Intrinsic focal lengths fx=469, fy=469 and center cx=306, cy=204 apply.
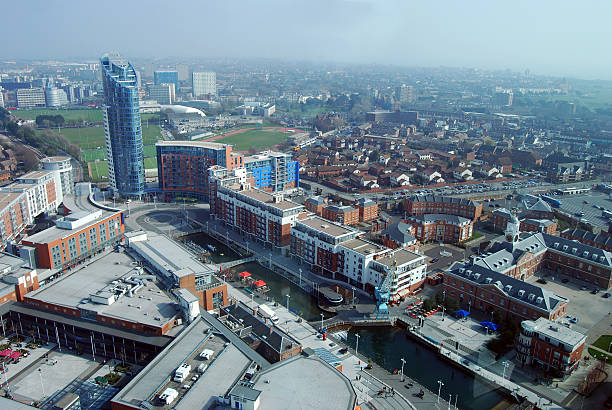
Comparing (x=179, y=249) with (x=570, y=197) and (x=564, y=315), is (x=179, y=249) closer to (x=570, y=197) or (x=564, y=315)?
(x=564, y=315)

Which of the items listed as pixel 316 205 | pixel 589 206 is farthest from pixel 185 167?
pixel 589 206

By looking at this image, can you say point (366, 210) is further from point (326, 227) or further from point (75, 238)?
point (75, 238)

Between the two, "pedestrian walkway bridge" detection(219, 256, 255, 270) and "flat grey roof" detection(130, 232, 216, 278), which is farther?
"pedestrian walkway bridge" detection(219, 256, 255, 270)

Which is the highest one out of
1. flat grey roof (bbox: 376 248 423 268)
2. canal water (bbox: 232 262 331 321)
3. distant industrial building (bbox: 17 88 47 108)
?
distant industrial building (bbox: 17 88 47 108)

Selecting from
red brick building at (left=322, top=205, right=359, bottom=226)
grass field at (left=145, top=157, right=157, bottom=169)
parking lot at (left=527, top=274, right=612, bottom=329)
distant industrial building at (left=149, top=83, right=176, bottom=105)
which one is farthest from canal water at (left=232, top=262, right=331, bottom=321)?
distant industrial building at (left=149, top=83, right=176, bottom=105)

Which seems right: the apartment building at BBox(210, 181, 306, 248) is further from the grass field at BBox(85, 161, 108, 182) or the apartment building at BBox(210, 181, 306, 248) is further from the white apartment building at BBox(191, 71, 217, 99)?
the white apartment building at BBox(191, 71, 217, 99)

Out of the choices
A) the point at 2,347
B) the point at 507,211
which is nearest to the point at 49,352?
the point at 2,347

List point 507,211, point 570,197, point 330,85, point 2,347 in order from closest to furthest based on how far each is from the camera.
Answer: point 2,347 → point 507,211 → point 570,197 → point 330,85
